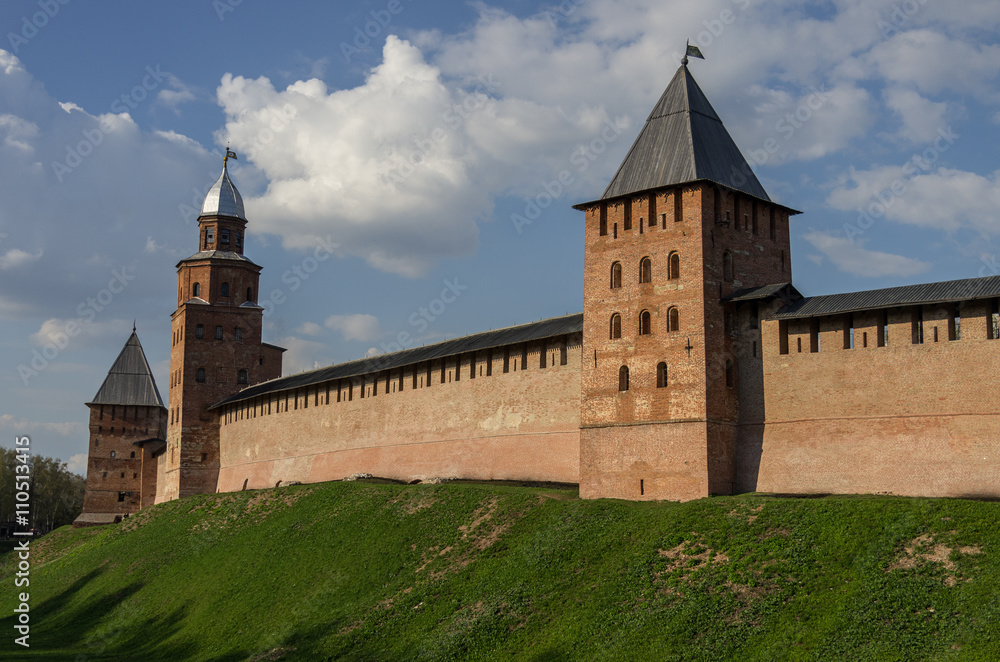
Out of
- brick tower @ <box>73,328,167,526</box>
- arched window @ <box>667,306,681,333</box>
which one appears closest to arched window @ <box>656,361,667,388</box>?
arched window @ <box>667,306,681,333</box>

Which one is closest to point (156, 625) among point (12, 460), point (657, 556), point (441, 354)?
point (441, 354)

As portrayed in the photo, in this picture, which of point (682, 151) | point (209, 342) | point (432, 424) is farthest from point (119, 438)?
point (682, 151)

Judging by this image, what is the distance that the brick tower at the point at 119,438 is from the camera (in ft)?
188

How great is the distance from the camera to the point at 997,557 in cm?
1670

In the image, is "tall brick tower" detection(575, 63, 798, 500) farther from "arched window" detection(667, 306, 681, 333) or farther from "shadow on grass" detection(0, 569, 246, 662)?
"shadow on grass" detection(0, 569, 246, 662)

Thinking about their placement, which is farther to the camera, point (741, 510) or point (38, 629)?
point (38, 629)

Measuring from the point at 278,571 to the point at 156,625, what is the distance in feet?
12.1

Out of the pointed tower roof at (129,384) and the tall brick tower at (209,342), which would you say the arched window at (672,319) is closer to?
the tall brick tower at (209,342)

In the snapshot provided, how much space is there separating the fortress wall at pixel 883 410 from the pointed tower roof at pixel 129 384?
44299 mm

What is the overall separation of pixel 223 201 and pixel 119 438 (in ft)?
56.4

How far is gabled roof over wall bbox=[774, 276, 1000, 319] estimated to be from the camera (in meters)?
21.2

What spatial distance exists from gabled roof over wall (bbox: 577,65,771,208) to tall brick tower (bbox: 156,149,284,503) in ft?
88.5

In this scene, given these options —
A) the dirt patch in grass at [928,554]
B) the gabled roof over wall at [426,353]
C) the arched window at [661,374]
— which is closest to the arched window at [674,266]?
the arched window at [661,374]

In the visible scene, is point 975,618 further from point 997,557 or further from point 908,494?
point 908,494
